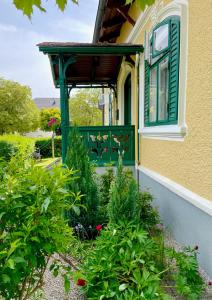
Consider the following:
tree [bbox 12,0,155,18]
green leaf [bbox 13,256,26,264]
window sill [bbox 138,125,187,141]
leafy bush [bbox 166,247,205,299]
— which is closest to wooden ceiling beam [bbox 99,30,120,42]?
window sill [bbox 138,125,187,141]

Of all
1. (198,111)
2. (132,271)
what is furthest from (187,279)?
(198,111)

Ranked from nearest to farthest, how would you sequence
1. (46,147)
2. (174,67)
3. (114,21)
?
(174,67) < (114,21) < (46,147)

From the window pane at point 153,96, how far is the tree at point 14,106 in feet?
83.0

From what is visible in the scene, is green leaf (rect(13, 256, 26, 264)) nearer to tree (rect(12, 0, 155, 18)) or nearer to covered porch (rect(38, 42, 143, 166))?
tree (rect(12, 0, 155, 18))

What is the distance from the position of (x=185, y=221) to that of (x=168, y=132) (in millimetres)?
1411

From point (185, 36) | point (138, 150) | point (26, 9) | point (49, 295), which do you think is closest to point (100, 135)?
point (138, 150)

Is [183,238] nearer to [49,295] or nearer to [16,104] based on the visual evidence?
[49,295]

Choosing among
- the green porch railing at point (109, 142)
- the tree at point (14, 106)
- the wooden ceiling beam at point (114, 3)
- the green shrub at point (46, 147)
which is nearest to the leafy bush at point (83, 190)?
the green porch railing at point (109, 142)

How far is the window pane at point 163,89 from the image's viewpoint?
168 inches

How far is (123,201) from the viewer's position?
3.21 m

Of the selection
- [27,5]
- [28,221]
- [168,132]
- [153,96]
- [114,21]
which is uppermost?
[114,21]

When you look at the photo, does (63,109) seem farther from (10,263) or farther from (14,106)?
(14,106)

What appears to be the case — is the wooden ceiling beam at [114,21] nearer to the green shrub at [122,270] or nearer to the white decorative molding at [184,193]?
the white decorative molding at [184,193]

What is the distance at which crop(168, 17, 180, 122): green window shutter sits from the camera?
3.67m
